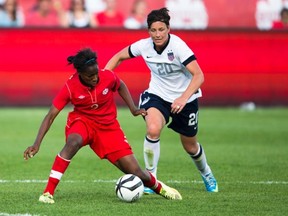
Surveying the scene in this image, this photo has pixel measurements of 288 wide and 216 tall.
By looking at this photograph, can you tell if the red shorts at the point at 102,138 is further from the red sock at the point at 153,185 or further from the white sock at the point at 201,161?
the white sock at the point at 201,161

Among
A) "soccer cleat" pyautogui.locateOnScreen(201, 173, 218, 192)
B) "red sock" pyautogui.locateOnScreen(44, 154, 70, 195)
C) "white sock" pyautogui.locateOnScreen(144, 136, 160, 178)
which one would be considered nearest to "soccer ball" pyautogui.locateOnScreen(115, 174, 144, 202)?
"red sock" pyautogui.locateOnScreen(44, 154, 70, 195)

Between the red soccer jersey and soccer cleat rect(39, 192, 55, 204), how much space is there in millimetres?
915

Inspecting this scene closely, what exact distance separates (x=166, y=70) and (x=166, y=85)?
0.66ft

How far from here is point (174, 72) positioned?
37.4ft

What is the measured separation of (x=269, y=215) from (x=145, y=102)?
2794 mm

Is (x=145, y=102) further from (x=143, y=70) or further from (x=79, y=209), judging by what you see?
(x=143, y=70)

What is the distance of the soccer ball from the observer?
1006cm

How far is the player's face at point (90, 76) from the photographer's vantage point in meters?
9.98

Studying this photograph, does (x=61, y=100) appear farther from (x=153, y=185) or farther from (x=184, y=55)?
(x=184, y=55)

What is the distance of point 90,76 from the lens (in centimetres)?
1003

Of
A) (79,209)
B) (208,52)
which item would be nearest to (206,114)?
(208,52)

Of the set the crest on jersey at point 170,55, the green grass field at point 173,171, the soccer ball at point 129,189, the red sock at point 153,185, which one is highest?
the crest on jersey at point 170,55

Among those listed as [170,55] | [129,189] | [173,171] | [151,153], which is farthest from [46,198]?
[173,171]

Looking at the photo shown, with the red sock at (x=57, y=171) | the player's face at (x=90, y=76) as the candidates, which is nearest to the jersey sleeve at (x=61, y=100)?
the player's face at (x=90, y=76)
